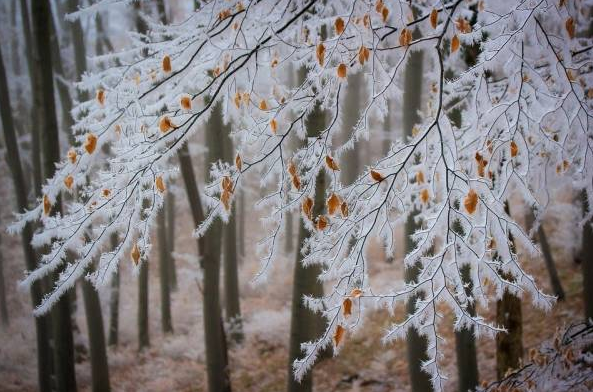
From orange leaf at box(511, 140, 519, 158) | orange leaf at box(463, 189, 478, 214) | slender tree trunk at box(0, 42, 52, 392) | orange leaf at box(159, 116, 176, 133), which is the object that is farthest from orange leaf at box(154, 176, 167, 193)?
slender tree trunk at box(0, 42, 52, 392)

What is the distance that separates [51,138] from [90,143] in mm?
3327

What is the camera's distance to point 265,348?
30.3ft

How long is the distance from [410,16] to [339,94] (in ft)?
2.20

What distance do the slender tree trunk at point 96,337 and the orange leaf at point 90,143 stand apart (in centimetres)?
503

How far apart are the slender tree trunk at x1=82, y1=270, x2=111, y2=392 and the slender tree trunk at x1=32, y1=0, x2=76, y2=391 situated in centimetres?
127

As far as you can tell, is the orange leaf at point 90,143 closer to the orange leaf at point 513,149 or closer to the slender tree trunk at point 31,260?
the orange leaf at point 513,149

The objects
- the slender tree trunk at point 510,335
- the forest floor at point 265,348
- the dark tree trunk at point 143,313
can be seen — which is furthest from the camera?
the dark tree trunk at point 143,313

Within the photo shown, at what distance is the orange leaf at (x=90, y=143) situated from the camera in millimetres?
2477

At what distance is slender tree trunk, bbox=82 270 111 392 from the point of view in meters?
6.82

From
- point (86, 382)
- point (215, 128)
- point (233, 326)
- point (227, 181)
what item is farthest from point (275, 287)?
point (227, 181)

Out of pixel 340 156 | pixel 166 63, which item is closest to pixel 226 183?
pixel 166 63

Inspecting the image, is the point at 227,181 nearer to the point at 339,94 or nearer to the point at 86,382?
the point at 339,94

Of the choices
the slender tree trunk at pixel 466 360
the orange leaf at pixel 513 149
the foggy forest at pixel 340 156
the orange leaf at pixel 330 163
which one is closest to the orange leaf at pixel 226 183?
the foggy forest at pixel 340 156

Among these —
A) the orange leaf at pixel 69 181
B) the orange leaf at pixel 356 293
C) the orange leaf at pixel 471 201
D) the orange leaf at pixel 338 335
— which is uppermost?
the orange leaf at pixel 69 181
